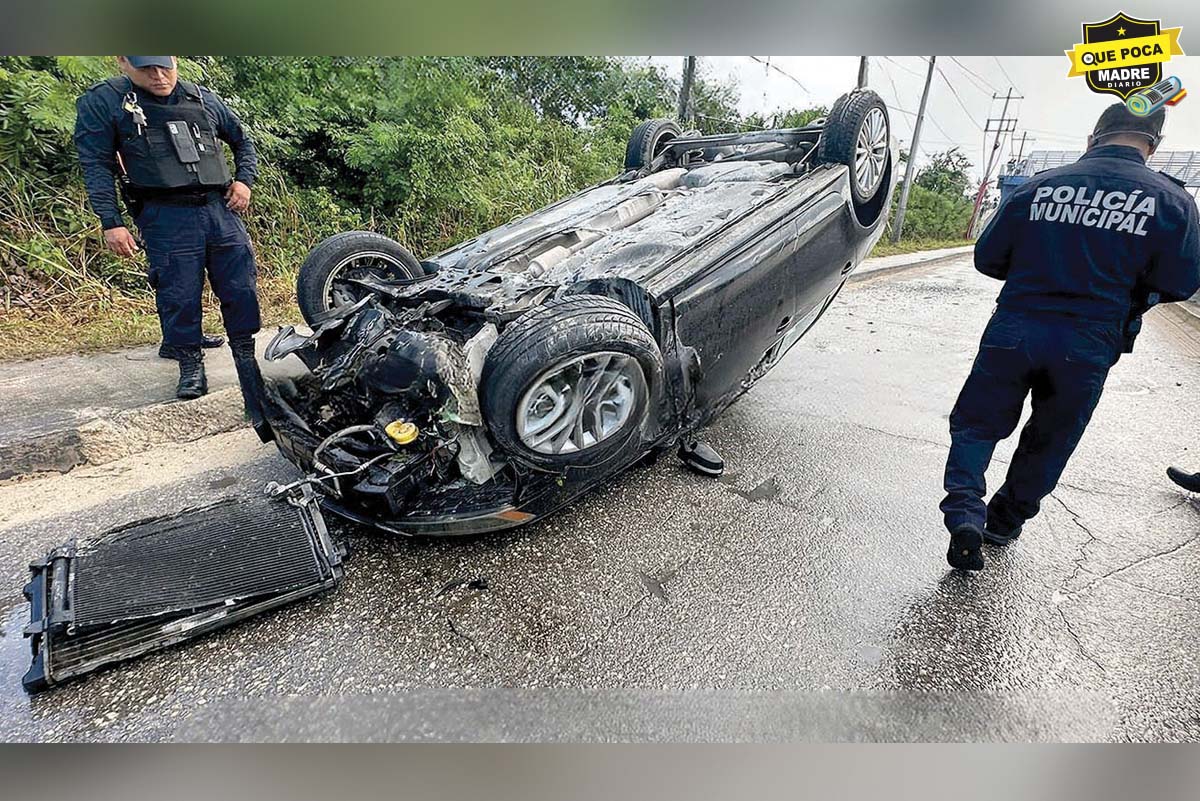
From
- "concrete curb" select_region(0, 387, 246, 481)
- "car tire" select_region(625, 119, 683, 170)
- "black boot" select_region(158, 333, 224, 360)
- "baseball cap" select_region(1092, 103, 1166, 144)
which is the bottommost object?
"concrete curb" select_region(0, 387, 246, 481)

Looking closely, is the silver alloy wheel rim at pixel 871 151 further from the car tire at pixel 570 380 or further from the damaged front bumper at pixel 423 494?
the damaged front bumper at pixel 423 494

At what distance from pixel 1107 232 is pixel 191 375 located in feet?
13.9

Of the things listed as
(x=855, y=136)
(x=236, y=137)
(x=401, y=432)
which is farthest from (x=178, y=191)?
(x=855, y=136)

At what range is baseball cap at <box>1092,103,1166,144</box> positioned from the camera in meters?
1.77

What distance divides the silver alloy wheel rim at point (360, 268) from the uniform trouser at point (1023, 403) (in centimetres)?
277

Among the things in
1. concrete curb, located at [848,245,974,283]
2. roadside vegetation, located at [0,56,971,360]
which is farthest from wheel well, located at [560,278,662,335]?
concrete curb, located at [848,245,974,283]

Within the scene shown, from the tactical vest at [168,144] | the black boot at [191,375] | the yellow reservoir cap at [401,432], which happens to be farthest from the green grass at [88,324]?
the yellow reservoir cap at [401,432]

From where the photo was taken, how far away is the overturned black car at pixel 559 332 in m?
1.98

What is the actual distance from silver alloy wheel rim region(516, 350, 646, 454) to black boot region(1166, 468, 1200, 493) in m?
2.82

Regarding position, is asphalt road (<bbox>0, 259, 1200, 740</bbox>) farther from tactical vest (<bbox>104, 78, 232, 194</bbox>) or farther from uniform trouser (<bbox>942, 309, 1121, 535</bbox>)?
tactical vest (<bbox>104, 78, 232, 194</bbox>)

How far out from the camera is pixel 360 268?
10.1 ft

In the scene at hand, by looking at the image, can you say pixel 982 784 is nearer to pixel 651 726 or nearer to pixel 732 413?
pixel 651 726

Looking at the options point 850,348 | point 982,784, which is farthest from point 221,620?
point 850,348

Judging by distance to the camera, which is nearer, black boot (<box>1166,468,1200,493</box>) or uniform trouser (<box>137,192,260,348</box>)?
black boot (<box>1166,468,1200,493</box>)
